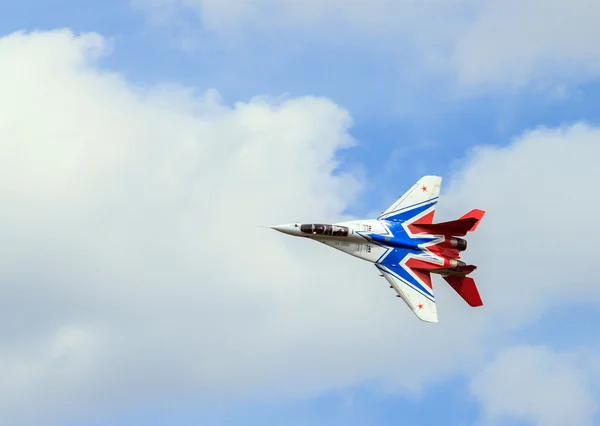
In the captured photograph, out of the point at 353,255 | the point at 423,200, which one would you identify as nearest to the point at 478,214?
the point at 423,200

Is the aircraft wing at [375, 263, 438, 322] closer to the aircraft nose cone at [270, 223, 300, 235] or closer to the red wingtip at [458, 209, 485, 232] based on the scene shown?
the red wingtip at [458, 209, 485, 232]

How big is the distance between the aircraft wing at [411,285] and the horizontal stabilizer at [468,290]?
8.73 ft

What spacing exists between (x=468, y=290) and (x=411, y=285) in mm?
5240

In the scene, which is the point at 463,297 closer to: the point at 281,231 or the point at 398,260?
the point at 398,260

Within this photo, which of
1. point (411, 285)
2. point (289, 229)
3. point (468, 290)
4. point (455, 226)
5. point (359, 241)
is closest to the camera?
point (289, 229)

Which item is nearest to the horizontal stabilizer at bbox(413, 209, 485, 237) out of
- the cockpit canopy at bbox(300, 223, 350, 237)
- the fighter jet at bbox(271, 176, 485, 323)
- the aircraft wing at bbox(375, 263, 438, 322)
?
the fighter jet at bbox(271, 176, 485, 323)

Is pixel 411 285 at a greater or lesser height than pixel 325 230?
lesser

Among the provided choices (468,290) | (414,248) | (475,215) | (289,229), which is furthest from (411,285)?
(289,229)

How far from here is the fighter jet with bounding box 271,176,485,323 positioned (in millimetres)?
100875

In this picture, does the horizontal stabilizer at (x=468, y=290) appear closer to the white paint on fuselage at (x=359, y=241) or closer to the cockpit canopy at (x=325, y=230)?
the white paint on fuselage at (x=359, y=241)

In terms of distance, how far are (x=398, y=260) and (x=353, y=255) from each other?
3.87 metres

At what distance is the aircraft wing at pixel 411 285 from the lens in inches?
3979

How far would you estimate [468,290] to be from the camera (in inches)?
4050

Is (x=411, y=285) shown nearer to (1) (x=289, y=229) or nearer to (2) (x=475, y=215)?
(2) (x=475, y=215)
